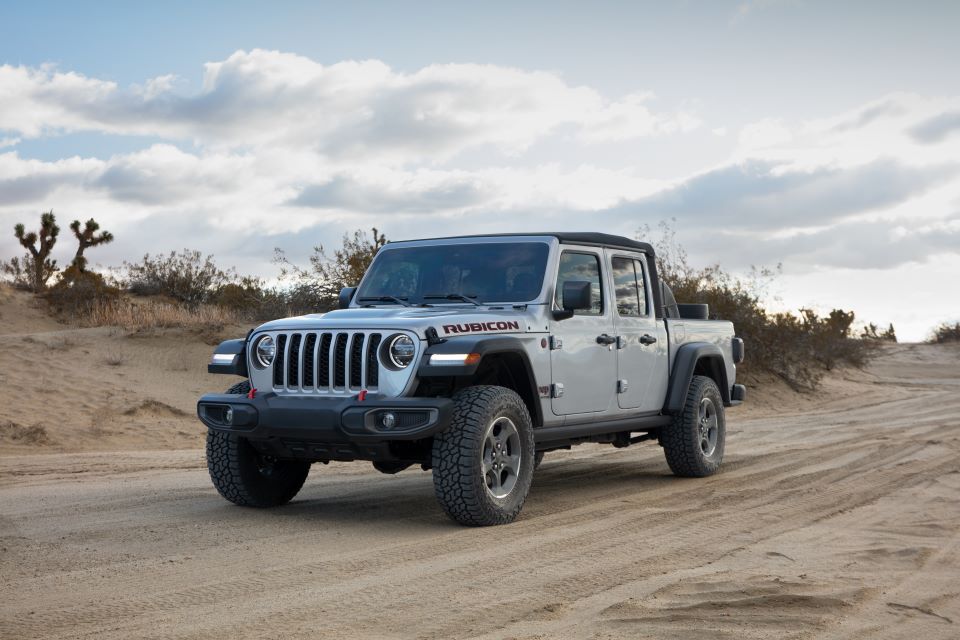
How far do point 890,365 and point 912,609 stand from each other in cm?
3038

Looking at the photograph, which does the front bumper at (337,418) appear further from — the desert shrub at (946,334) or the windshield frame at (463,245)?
the desert shrub at (946,334)

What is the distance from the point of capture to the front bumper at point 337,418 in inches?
261

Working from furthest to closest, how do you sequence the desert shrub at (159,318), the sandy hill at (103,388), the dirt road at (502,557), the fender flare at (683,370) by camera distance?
the desert shrub at (159,318), the sandy hill at (103,388), the fender flare at (683,370), the dirt road at (502,557)

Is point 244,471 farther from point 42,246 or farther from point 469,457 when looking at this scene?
point 42,246

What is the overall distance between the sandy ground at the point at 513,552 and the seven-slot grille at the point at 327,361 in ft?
3.13

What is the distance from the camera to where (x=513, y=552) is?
19.9 feet

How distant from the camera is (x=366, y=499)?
8.48m

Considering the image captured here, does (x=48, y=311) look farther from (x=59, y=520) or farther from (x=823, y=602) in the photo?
(x=823, y=602)

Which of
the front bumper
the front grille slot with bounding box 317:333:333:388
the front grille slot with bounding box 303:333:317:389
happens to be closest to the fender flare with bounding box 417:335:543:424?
the front bumper

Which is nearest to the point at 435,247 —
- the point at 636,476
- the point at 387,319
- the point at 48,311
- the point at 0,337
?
the point at 387,319

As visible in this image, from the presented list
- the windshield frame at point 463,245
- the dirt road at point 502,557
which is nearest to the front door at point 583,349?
the windshield frame at point 463,245

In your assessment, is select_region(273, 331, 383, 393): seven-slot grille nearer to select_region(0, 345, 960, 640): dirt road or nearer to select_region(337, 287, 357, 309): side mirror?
select_region(0, 345, 960, 640): dirt road

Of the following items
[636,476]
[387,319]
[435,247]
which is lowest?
[636,476]

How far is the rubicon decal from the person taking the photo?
22.5 feet
